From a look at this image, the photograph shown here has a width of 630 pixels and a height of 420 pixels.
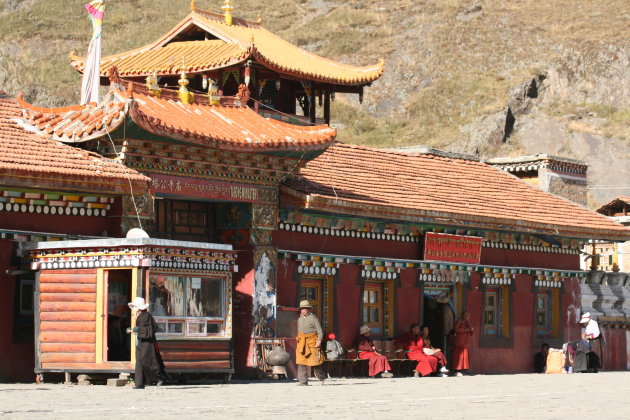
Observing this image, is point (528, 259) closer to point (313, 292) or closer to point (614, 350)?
point (614, 350)

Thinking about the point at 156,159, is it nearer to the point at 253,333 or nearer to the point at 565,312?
the point at 253,333

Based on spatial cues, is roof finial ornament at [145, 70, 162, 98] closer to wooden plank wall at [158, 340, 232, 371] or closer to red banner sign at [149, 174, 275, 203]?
red banner sign at [149, 174, 275, 203]

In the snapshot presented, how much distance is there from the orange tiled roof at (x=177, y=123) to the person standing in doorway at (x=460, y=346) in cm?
576

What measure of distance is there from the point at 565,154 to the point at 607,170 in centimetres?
229

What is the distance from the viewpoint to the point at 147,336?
18.8m

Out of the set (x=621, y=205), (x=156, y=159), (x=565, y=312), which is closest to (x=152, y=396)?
(x=156, y=159)

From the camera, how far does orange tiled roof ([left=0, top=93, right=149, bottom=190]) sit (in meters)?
19.6

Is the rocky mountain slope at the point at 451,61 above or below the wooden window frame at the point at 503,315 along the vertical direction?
above

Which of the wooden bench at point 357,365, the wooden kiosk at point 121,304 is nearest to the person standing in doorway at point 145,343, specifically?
the wooden kiosk at point 121,304

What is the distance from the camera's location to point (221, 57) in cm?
2855

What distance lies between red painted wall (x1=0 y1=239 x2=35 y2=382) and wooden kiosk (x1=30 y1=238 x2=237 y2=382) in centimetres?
45

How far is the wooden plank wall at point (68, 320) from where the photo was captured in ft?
64.7

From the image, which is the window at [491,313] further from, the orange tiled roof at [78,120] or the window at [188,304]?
the orange tiled roof at [78,120]

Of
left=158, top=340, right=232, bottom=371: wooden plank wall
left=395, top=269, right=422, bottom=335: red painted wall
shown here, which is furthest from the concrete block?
left=395, top=269, right=422, bottom=335: red painted wall
